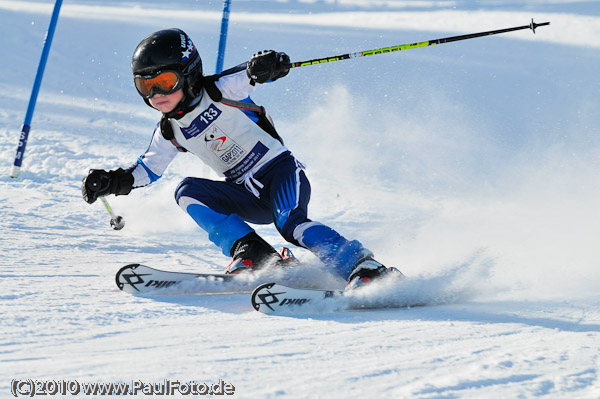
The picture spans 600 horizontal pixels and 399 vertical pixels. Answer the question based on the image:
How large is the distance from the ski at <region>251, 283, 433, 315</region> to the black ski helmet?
1.12 meters

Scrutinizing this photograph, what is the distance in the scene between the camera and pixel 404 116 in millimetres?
9836

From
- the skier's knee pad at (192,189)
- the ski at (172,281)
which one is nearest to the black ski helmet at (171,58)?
the skier's knee pad at (192,189)

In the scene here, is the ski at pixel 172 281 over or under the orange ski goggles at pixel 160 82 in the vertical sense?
under

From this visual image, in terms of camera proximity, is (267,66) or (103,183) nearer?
(267,66)

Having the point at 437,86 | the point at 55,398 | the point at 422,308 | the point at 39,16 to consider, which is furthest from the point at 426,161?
the point at 39,16

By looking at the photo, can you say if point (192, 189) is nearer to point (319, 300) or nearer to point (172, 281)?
point (172, 281)

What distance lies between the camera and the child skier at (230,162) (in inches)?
116

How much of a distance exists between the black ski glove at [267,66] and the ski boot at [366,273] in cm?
93

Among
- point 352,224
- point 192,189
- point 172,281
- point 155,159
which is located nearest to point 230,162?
point 192,189

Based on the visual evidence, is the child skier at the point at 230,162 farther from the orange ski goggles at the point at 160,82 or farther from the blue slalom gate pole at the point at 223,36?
the blue slalom gate pole at the point at 223,36


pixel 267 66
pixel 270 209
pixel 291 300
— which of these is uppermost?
pixel 267 66

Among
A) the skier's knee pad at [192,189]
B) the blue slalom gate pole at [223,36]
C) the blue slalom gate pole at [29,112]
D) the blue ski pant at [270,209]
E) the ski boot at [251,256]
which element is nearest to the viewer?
the blue ski pant at [270,209]

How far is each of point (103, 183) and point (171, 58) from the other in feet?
2.35

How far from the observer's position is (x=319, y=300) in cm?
254
